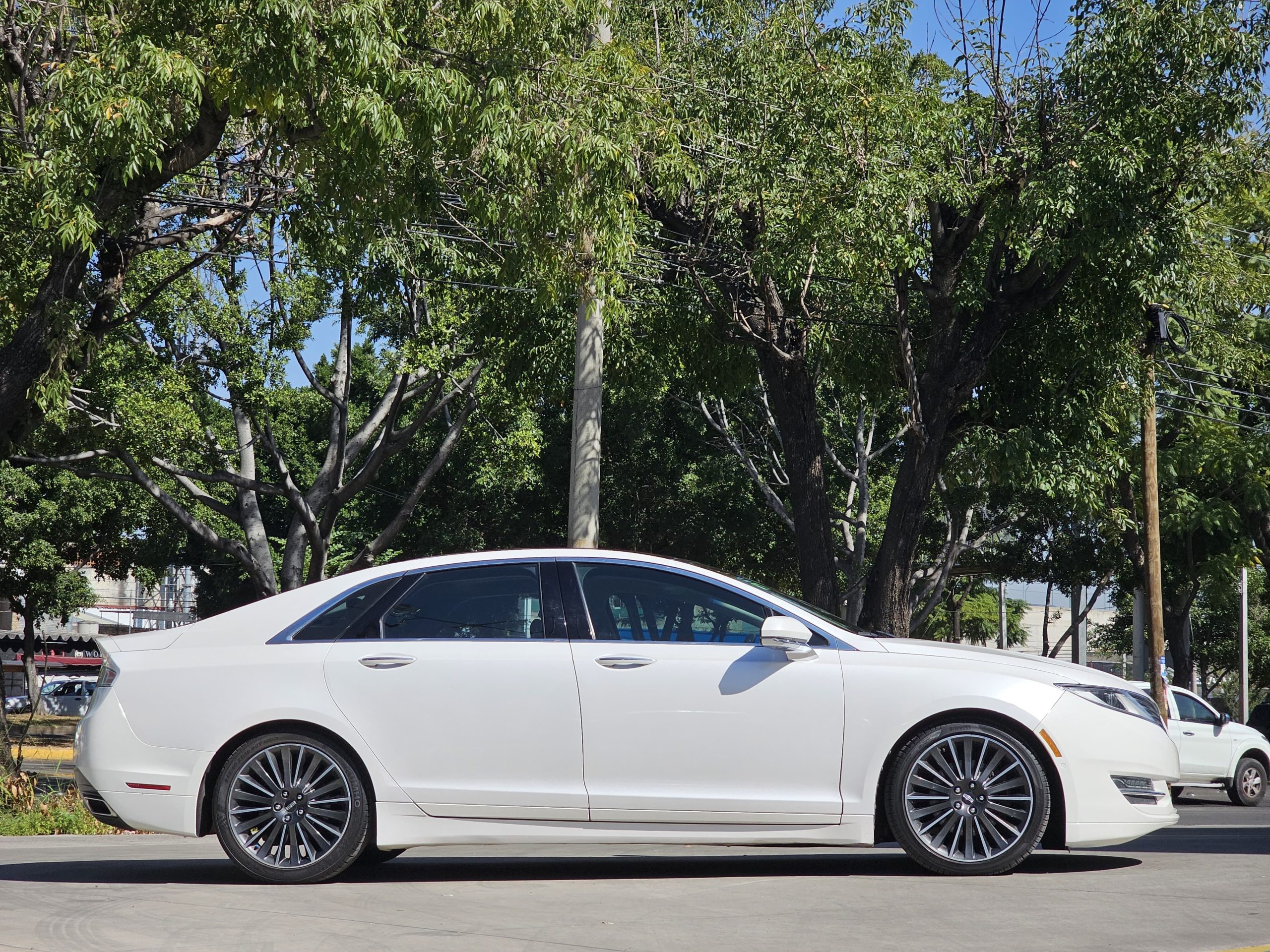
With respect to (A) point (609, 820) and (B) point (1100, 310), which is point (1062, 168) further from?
(A) point (609, 820)

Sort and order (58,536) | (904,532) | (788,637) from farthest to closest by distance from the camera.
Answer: (58,536)
(904,532)
(788,637)

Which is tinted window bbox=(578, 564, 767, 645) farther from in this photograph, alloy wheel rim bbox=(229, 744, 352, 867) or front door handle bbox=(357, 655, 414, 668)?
alloy wheel rim bbox=(229, 744, 352, 867)

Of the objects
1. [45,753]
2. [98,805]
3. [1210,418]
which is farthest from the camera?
[45,753]

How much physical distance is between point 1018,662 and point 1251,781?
11467mm

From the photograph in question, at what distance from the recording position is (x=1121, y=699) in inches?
255

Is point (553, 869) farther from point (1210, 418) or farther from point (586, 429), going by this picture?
point (1210, 418)

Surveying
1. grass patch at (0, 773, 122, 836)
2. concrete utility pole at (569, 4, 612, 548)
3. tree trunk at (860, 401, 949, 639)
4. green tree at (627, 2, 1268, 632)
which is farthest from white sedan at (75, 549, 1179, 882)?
tree trunk at (860, 401, 949, 639)

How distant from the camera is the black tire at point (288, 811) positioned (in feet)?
20.6

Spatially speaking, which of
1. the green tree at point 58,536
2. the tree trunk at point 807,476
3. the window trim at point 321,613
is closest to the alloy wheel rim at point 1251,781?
the tree trunk at point 807,476

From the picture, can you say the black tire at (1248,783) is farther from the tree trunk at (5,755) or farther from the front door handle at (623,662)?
the tree trunk at (5,755)

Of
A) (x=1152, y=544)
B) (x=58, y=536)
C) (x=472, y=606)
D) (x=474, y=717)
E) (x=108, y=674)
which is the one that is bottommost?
(x=474, y=717)

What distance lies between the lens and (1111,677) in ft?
21.6

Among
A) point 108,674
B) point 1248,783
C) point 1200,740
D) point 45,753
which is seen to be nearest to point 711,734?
point 108,674

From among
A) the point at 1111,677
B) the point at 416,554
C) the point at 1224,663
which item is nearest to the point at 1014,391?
the point at 1111,677
